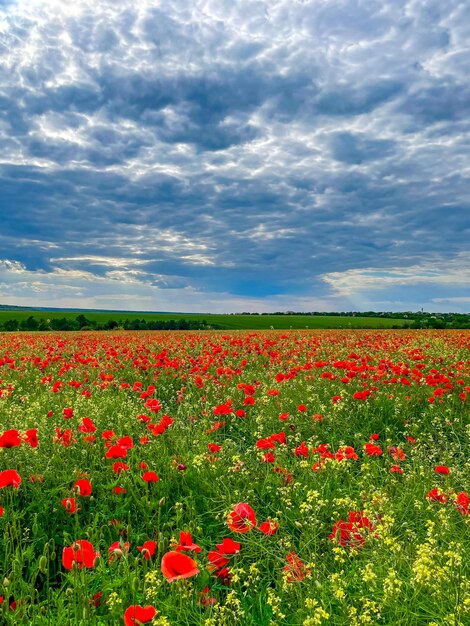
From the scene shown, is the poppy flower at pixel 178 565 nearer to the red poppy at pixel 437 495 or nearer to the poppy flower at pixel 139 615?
the poppy flower at pixel 139 615

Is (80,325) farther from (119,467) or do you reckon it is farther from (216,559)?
(216,559)

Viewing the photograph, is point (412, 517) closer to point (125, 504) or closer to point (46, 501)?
point (125, 504)

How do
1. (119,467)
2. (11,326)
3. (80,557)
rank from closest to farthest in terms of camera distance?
(80,557)
(119,467)
(11,326)

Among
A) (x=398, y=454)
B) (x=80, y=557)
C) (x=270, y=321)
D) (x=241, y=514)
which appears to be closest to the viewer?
(x=80, y=557)

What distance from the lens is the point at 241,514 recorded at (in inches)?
118

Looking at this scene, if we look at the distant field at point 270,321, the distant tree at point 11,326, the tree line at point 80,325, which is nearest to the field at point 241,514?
the distant field at point 270,321

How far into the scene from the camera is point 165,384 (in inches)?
383

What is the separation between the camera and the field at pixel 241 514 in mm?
2643

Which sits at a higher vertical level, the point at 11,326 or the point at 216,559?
the point at 11,326

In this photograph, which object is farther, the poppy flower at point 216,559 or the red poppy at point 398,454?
the red poppy at point 398,454

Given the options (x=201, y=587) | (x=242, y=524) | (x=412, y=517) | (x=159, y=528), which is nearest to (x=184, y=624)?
(x=201, y=587)

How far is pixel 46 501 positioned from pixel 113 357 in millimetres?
7641

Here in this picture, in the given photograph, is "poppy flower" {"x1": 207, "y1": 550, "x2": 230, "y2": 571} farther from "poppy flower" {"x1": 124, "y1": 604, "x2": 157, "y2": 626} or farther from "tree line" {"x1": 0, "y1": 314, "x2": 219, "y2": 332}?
"tree line" {"x1": 0, "y1": 314, "x2": 219, "y2": 332}

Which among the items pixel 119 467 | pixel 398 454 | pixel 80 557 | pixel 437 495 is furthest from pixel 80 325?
pixel 80 557
